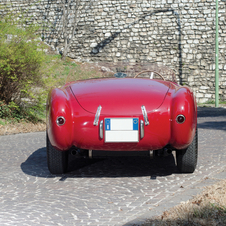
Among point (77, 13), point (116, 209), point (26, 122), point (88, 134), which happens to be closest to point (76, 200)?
point (116, 209)

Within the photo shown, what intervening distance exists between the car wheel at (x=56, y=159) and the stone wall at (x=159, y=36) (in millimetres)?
16449

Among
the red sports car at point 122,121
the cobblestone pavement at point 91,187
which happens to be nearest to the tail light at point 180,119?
the red sports car at point 122,121

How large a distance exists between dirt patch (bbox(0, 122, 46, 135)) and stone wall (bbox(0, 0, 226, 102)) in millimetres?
11768

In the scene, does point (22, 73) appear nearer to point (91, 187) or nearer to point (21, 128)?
point (21, 128)

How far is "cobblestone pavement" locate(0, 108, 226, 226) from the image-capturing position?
9.31ft

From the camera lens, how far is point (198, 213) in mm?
2543

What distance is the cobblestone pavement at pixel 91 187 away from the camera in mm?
2838

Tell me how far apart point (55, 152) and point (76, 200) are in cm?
96

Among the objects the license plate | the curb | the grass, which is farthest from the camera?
the grass

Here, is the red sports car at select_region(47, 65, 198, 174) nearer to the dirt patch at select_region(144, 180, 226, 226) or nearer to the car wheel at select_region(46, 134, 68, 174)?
the car wheel at select_region(46, 134, 68, 174)

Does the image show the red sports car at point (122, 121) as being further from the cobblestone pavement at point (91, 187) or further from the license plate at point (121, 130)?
the cobblestone pavement at point (91, 187)

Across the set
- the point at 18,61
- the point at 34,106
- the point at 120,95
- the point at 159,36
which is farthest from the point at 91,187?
the point at 159,36

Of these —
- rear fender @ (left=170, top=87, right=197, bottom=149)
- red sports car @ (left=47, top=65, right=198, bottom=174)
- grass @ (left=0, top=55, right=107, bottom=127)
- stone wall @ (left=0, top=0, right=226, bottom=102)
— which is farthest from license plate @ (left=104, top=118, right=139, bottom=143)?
stone wall @ (left=0, top=0, right=226, bottom=102)

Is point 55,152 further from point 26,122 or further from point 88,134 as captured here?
point 26,122
